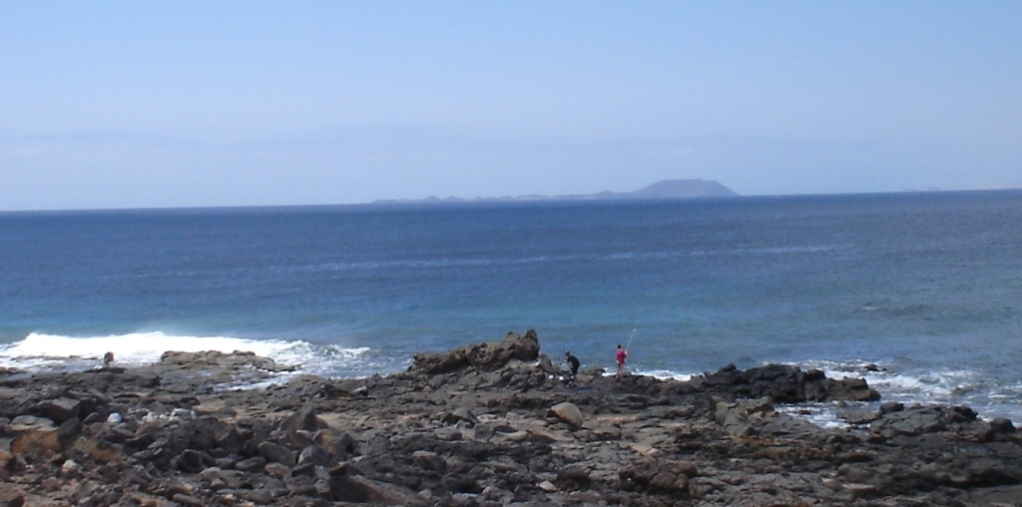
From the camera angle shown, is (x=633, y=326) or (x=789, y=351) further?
(x=633, y=326)

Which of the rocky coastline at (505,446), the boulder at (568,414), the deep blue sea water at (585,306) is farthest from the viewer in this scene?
the deep blue sea water at (585,306)

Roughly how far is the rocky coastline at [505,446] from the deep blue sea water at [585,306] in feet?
17.0

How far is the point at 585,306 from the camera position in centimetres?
4709

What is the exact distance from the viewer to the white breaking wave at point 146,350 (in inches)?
1339

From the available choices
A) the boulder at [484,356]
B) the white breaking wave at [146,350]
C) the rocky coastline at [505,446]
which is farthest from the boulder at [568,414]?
the white breaking wave at [146,350]

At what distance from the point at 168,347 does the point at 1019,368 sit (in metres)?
30.9

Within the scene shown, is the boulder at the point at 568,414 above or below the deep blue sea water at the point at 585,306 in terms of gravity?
above

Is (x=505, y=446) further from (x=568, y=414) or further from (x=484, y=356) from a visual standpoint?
(x=484, y=356)

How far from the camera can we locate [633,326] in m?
40.1

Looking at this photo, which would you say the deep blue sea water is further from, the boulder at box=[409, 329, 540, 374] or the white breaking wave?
the boulder at box=[409, 329, 540, 374]

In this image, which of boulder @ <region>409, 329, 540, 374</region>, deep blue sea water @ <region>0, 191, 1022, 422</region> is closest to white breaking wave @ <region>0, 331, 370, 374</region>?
deep blue sea water @ <region>0, 191, 1022, 422</region>

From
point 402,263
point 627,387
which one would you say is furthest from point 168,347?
point 402,263

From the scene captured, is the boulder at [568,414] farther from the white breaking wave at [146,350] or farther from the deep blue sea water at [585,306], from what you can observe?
the white breaking wave at [146,350]

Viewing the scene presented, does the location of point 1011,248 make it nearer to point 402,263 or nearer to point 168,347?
point 402,263
